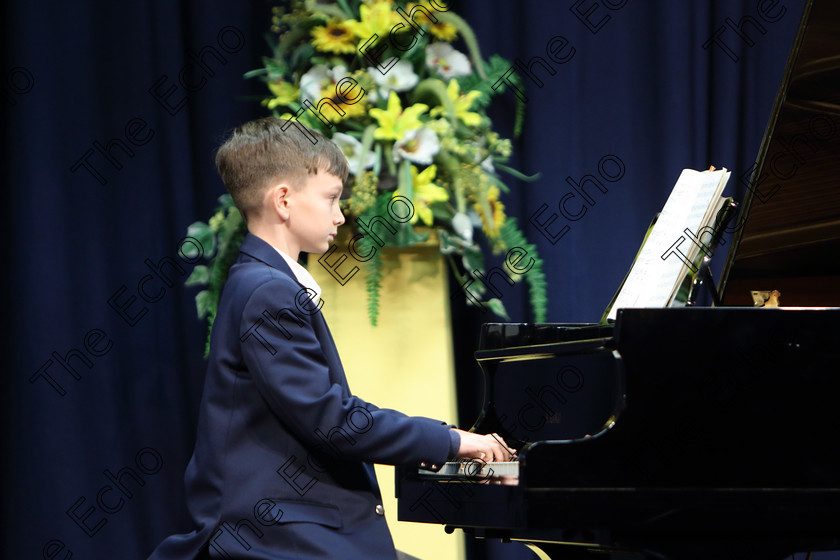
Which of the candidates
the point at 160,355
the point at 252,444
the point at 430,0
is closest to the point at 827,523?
the point at 252,444

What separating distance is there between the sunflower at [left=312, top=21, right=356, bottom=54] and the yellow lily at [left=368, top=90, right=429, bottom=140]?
190 mm

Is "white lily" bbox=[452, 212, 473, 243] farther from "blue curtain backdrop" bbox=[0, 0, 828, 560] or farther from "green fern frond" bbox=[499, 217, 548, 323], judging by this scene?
"blue curtain backdrop" bbox=[0, 0, 828, 560]

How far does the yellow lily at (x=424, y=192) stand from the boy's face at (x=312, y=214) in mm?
641

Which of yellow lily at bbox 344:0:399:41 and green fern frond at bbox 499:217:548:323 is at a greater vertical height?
yellow lily at bbox 344:0:399:41

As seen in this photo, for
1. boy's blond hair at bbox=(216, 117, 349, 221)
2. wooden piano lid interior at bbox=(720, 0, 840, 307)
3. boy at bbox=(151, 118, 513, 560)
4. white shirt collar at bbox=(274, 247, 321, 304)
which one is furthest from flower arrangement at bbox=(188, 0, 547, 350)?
wooden piano lid interior at bbox=(720, 0, 840, 307)

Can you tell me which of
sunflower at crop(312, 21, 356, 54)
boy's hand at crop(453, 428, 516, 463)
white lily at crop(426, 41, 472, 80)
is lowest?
boy's hand at crop(453, 428, 516, 463)

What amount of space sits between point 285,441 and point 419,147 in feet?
3.59

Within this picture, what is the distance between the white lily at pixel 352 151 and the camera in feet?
8.05

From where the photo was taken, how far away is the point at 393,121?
2.47 meters

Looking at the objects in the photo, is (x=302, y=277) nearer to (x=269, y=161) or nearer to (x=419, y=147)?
(x=269, y=161)

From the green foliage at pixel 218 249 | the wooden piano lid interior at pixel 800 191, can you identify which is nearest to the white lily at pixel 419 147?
the green foliage at pixel 218 249

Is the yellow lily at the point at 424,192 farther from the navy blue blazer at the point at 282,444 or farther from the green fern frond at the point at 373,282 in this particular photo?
the navy blue blazer at the point at 282,444

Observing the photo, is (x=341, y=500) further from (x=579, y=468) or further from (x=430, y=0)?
(x=430, y=0)

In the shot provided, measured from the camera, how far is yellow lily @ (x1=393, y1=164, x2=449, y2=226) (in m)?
2.51
